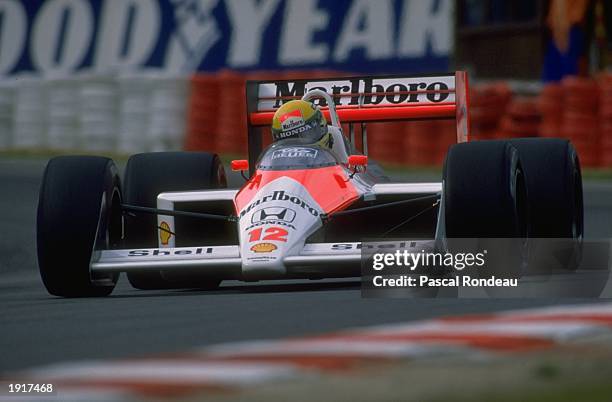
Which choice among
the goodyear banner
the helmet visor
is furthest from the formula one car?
the goodyear banner

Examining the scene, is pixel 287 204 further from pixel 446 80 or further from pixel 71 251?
pixel 446 80

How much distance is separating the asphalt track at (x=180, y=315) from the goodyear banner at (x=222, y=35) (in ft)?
49.0

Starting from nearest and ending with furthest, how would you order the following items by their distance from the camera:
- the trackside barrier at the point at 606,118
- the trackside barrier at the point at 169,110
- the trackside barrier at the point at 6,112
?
the trackside barrier at the point at 606,118
the trackside barrier at the point at 169,110
the trackside barrier at the point at 6,112

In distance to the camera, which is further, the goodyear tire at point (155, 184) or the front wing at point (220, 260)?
the goodyear tire at point (155, 184)

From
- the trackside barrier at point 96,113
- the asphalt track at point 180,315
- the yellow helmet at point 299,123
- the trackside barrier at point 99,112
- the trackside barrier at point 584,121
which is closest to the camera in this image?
the asphalt track at point 180,315

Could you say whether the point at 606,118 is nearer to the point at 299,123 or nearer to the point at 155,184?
the point at 299,123

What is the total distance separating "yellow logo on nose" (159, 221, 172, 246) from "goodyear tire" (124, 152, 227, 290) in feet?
0.19

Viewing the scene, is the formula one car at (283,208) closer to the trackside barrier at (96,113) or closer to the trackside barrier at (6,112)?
the trackside barrier at (96,113)

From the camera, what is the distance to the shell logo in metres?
8.95

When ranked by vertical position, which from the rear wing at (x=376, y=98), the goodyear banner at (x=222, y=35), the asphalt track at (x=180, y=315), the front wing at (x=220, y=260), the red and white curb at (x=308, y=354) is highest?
the goodyear banner at (x=222, y=35)

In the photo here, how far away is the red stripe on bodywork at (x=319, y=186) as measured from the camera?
970 cm

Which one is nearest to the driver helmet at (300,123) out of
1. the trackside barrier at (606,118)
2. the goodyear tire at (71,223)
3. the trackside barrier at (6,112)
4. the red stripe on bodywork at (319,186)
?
the red stripe on bodywork at (319,186)

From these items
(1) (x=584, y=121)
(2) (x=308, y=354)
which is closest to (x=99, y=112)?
(1) (x=584, y=121)

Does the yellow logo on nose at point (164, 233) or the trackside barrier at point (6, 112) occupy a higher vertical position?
the trackside barrier at point (6, 112)
